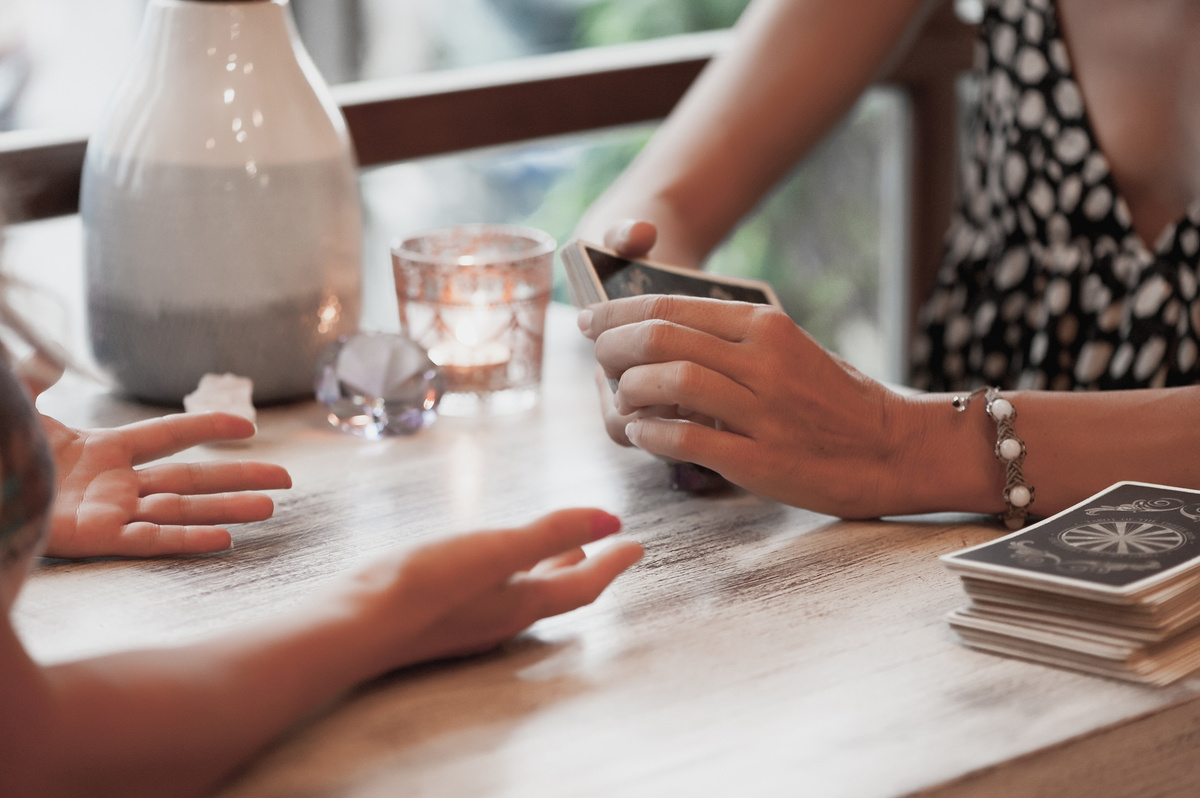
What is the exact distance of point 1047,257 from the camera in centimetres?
124

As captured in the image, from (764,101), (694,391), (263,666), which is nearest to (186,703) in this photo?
(263,666)

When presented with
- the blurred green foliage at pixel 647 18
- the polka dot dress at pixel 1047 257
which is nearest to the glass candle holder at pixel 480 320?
the polka dot dress at pixel 1047 257

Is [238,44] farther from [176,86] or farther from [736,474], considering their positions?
[736,474]

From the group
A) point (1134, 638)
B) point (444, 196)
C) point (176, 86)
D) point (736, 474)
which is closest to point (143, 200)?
point (176, 86)

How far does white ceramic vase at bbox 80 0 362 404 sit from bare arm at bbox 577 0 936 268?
36 cm

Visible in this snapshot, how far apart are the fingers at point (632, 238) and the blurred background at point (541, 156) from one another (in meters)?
0.56

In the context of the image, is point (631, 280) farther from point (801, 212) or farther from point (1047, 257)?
point (801, 212)

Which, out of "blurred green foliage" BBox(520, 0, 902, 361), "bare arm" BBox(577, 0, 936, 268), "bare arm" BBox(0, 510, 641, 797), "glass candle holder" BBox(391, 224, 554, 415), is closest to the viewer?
"bare arm" BBox(0, 510, 641, 797)

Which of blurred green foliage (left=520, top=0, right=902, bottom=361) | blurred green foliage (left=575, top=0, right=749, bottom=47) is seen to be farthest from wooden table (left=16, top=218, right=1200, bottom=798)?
blurred green foliage (left=575, top=0, right=749, bottom=47)

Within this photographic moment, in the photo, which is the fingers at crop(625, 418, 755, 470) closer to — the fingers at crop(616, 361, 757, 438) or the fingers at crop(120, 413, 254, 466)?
the fingers at crop(616, 361, 757, 438)

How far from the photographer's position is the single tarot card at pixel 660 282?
907 mm

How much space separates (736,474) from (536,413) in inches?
12.0

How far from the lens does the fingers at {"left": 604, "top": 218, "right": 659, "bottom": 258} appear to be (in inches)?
37.1

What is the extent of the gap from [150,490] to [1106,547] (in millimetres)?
614
